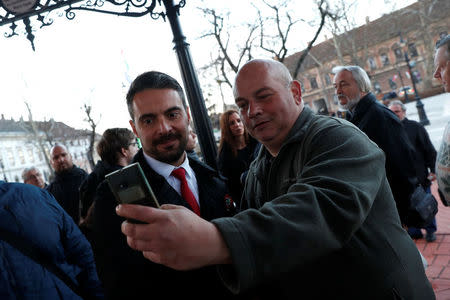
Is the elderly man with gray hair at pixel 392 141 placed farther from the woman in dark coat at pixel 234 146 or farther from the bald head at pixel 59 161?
the bald head at pixel 59 161

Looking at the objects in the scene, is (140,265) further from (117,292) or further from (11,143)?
(11,143)

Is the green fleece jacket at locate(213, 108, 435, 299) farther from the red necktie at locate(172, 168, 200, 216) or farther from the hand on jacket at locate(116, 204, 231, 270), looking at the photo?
the red necktie at locate(172, 168, 200, 216)

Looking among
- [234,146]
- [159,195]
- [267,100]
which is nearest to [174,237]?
[267,100]

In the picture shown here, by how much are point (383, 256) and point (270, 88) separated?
79 centimetres

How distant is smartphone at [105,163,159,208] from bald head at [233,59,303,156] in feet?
2.66

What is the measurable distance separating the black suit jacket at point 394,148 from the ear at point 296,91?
1930 mm

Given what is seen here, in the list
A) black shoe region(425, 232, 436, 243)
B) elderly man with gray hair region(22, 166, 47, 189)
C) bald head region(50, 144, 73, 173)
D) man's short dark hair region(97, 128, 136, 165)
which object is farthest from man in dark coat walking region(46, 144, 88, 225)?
black shoe region(425, 232, 436, 243)

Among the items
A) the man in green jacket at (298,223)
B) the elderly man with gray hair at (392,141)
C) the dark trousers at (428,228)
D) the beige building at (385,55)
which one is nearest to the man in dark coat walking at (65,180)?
the man in green jacket at (298,223)

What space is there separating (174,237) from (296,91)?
116cm

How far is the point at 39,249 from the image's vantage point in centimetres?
188

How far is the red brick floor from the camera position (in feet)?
11.0

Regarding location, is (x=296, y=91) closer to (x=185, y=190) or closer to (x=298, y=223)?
(x=185, y=190)

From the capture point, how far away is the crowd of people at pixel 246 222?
0.67m

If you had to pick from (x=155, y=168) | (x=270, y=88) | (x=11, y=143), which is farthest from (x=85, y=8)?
(x=11, y=143)
